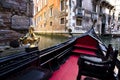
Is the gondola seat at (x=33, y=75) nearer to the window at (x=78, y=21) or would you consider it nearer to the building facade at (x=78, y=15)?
the building facade at (x=78, y=15)

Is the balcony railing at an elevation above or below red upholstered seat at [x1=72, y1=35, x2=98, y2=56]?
above

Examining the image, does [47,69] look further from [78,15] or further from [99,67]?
[78,15]

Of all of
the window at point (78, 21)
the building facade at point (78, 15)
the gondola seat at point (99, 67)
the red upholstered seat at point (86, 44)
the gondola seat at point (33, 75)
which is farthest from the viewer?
the window at point (78, 21)

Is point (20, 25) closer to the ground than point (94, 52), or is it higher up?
higher up

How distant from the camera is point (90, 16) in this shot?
13.6 meters

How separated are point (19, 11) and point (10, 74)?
7.96 feet

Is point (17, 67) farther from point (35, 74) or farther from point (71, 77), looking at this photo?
point (71, 77)

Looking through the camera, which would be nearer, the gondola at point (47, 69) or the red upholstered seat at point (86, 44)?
the gondola at point (47, 69)

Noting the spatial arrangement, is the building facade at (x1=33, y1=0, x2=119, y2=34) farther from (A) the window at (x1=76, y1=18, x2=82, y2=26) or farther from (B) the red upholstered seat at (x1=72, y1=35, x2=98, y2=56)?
(B) the red upholstered seat at (x1=72, y1=35, x2=98, y2=56)

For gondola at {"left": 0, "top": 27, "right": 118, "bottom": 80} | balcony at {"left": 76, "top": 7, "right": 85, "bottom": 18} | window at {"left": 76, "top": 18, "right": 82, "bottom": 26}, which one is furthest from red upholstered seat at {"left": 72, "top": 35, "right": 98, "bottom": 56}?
window at {"left": 76, "top": 18, "right": 82, "bottom": 26}

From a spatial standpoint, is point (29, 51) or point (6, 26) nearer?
point (29, 51)

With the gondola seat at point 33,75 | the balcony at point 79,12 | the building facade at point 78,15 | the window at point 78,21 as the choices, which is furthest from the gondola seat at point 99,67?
the window at point 78,21

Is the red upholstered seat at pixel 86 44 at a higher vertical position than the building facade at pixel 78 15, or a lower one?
lower

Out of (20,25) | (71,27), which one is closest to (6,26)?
(20,25)
